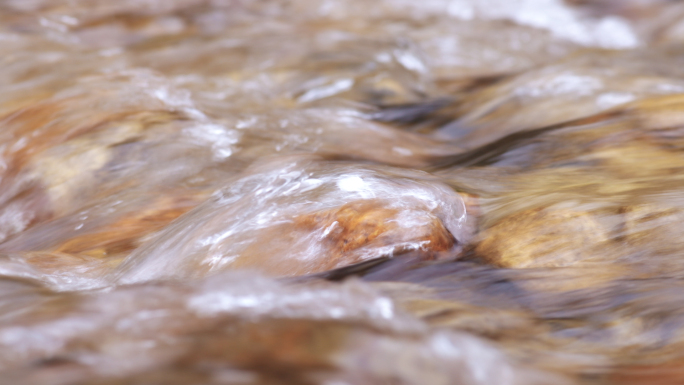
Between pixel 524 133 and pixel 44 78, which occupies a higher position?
pixel 524 133

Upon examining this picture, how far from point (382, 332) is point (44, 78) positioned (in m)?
4.34

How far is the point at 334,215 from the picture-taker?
2215 millimetres

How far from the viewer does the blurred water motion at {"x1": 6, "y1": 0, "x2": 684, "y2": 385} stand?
1237 millimetres

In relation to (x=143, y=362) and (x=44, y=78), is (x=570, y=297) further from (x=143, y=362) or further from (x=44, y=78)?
(x=44, y=78)

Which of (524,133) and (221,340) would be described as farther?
(524,133)

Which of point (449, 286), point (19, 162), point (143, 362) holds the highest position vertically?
point (143, 362)

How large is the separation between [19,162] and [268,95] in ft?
6.56

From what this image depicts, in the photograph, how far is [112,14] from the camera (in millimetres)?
6875

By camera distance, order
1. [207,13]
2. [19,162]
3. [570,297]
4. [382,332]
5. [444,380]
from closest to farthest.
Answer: [444,380], [382,332], [570,297], [19,162], [207,13]

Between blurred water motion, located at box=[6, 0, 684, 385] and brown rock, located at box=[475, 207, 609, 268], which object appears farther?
brown rock, located at box=[475, 207, 609, 268]

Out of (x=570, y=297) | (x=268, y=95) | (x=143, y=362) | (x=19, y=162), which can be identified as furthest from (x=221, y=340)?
(x=268, y=95)

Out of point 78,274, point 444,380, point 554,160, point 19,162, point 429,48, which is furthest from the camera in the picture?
point 429,48

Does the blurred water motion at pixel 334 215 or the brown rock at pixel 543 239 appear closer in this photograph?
the blurred water motion at pixel 334 215

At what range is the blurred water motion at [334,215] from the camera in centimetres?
124
